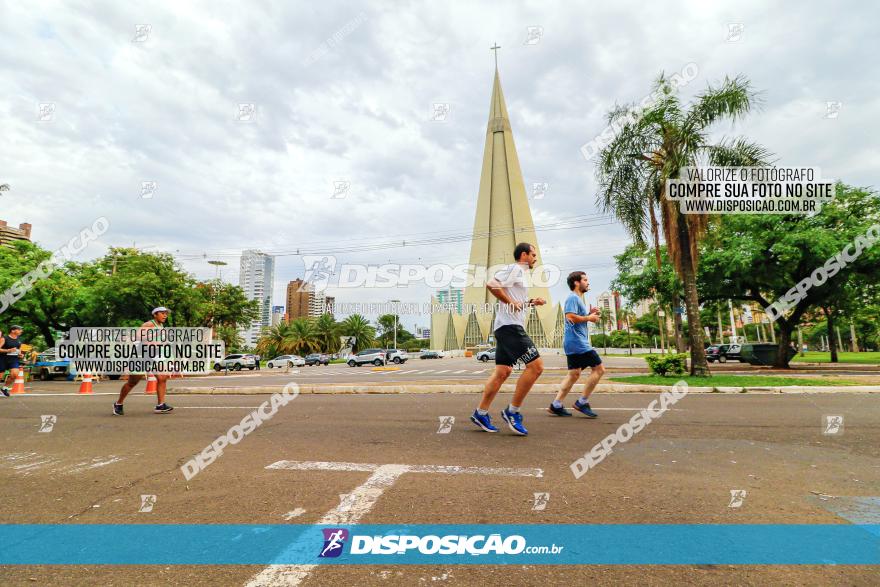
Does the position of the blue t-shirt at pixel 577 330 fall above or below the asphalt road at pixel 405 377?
above

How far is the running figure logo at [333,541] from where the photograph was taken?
2053mm

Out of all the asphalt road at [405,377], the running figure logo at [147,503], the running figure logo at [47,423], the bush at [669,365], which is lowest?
the asphalt road at [405,377]

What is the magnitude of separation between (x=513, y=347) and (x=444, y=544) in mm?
2700

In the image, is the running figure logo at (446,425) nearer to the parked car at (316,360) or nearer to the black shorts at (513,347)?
the black shorts at (513,347)

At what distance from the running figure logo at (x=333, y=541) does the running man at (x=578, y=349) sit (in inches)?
164

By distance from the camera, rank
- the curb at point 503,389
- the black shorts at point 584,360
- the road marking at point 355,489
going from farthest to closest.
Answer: the curb at point 503,389, the black shorts at point 584,360, the road marking at point 355,489

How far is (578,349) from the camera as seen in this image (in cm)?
615

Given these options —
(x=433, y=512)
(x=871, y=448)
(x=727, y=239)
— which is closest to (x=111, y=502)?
(x=433, y=512)

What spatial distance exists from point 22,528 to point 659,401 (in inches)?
310

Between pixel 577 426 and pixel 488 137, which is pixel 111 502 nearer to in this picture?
pixel 577 426

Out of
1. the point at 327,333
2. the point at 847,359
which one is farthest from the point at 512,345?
the point at 327,333

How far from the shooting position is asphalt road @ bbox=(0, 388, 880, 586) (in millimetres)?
1876

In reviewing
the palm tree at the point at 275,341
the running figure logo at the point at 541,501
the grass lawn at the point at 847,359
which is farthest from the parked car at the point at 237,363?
the grass lawn at the point at 847,359

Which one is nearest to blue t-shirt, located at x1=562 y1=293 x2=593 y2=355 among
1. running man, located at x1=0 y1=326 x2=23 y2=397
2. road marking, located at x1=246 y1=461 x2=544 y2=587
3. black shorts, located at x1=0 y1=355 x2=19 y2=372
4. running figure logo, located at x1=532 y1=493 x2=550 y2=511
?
road marking, located at x1=246 y1=461 x2=544 y2=587
